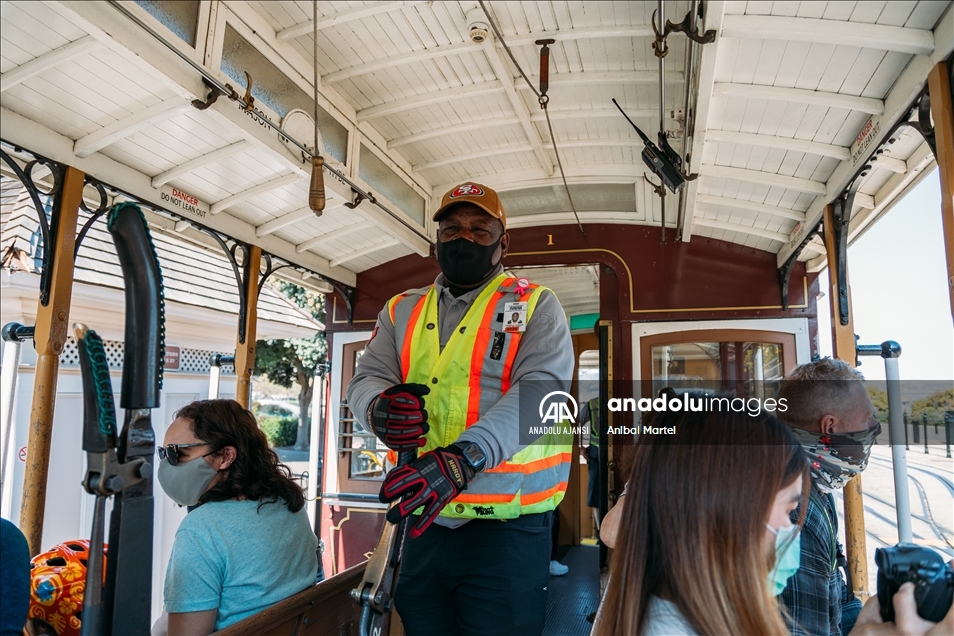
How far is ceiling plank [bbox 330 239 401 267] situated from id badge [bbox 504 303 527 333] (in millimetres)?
3523

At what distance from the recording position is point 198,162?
286cm

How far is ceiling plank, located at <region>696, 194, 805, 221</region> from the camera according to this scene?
13.4 ft

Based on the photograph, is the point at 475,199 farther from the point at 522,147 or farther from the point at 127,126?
the point at 522,147

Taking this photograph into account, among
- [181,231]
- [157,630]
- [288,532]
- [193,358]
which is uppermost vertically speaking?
[181,231]

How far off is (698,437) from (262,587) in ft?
4.28

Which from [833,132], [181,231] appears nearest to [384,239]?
[181,231]

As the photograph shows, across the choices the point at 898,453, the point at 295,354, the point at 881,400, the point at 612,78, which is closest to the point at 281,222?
the point at 612,78

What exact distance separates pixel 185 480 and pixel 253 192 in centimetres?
196

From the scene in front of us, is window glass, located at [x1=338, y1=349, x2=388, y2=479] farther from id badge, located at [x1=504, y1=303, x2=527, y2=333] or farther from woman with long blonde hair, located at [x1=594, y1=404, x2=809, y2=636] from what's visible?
woman with long blonde hair, located at [x1=594, y1=404, x2=809, y2=636]

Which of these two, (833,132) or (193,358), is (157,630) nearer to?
(833,132)

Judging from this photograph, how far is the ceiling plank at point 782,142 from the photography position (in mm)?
3061

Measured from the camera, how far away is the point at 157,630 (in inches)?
71.4

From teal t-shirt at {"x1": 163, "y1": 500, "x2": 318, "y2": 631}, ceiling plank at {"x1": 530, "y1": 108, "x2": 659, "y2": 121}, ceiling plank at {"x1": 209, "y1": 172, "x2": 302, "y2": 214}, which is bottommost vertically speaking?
teal t-shirt at {"x1": 163, "y1": 500, "x2": 318, "y2": 631}

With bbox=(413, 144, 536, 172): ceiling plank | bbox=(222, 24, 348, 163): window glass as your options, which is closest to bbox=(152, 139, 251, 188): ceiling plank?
bbox=(222, 24, 348, 163): window glass
